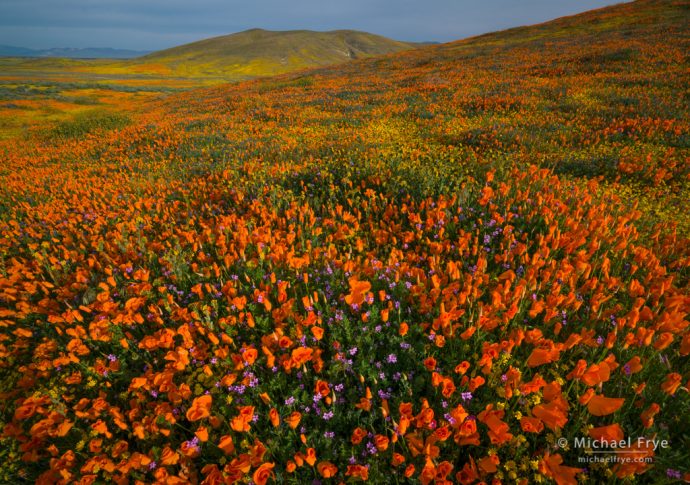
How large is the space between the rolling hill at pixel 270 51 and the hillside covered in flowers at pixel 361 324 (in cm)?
11165

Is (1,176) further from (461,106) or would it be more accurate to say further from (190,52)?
(190,52)

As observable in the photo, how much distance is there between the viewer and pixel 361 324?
2.91 metres

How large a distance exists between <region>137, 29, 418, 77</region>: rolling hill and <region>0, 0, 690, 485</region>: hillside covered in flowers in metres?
112

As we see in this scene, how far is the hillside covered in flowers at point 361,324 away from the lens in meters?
2.00

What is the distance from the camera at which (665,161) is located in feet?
22.5

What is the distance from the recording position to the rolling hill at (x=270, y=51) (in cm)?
11444

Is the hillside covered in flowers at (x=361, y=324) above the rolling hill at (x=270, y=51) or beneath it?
beneath

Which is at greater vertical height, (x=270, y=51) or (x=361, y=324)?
(x=270, y=51)

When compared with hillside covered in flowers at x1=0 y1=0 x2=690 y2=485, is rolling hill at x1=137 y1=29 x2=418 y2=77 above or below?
above

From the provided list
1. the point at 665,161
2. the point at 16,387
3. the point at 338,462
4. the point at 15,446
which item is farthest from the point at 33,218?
the point at 665,161

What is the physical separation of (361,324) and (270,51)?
502 ft

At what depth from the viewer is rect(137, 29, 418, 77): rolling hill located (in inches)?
4505

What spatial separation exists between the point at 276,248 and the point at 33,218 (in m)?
6.06

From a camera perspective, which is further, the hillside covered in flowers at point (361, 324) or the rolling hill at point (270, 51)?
the rolling hill at point (270, 51)
